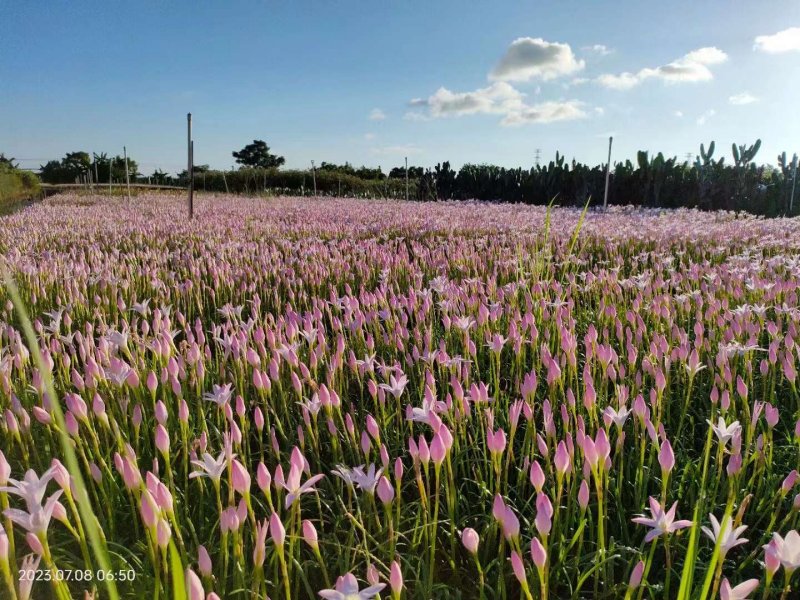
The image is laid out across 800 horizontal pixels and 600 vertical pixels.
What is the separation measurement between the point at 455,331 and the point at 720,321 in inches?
67.8

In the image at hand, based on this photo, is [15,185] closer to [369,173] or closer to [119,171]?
[119,171]

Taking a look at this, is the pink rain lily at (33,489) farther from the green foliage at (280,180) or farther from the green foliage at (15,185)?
the green foliage at (280,180)

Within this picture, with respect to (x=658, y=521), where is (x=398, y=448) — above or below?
below

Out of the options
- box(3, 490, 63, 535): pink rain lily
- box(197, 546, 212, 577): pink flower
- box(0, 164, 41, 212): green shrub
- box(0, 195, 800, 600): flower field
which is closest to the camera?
box(3, 490, 63, 535): pink rain lily

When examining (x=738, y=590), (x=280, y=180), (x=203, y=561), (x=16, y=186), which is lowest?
(x=203, y=561)

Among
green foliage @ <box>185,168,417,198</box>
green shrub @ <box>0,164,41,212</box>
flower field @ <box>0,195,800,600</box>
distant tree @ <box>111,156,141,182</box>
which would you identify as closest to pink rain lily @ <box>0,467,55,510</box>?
flower field @ <box>0,195,800,600</box>

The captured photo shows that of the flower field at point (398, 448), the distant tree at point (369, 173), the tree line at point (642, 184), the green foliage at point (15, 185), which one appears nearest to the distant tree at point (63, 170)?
the green foliage at point (15, 185)

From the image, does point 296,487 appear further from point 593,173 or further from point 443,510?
point 593,173

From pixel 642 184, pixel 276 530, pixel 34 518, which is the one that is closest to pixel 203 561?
pixel 276 530

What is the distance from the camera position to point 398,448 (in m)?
2.76

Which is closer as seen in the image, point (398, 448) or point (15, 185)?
point (398, 448)

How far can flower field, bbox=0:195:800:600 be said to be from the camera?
4.81ft

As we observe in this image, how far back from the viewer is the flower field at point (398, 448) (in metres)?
1.47

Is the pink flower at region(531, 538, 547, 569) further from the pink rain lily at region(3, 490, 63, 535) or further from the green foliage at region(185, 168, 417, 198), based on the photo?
the green foliage at region(185, 168, 417, 198)
